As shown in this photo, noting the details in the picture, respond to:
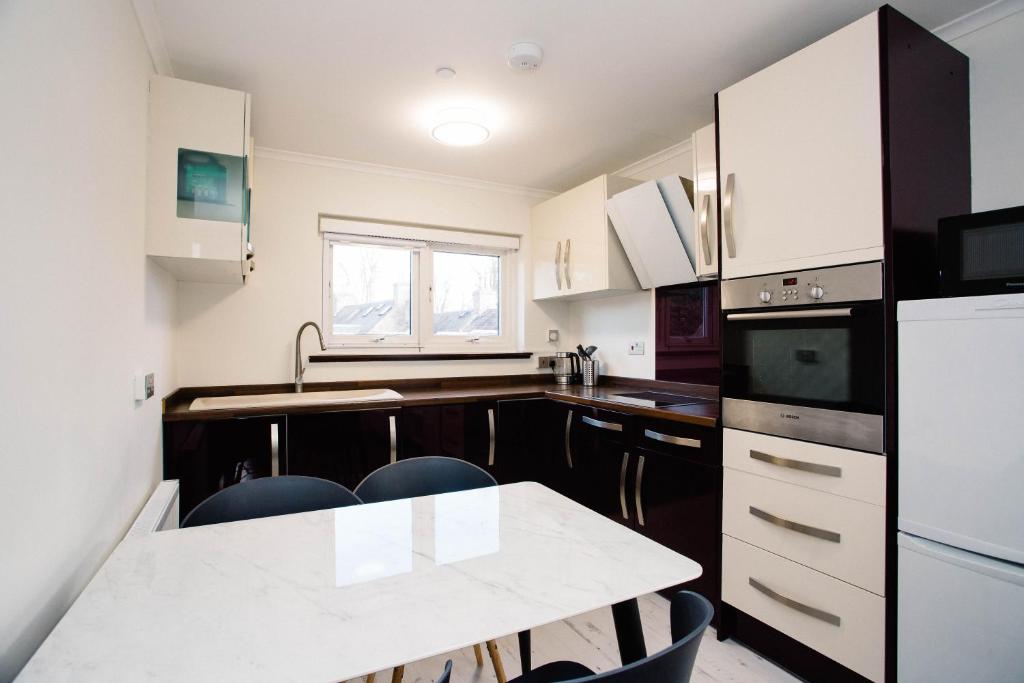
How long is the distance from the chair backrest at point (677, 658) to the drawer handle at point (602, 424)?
5.52 feet

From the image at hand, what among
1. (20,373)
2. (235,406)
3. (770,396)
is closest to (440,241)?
(235,406)

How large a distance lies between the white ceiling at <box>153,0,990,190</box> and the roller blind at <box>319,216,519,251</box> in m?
0.50

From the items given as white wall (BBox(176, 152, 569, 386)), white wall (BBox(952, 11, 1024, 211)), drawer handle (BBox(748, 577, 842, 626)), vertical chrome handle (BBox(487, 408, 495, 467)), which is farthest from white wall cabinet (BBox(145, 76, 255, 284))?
white wall (BBox(952, 11, 1024, 211))

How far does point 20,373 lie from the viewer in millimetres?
848

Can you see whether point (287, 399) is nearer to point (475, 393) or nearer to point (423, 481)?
point (475, 393)

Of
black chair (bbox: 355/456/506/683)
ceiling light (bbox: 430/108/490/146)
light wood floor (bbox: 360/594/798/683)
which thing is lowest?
light wood floor (bbox: 360/594/798/683)

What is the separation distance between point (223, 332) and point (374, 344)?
870 millimetres

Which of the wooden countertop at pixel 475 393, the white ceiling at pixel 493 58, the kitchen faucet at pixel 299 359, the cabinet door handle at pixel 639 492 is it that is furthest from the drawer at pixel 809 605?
the kitchen faucet at pixel 299 359

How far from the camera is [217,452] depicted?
7.24ft

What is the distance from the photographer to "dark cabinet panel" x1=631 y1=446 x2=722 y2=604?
203cm

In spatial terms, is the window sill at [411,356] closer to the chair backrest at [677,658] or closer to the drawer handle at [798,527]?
the drawer handle at [798,527]

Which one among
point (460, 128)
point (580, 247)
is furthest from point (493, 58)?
point (580, 247)

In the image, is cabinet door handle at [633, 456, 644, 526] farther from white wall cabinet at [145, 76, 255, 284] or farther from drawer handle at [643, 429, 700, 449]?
white wall cabinet at [145, 76, 255, 284]

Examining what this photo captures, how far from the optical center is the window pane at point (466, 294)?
11.5ft
